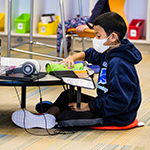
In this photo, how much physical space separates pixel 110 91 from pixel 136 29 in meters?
2.67

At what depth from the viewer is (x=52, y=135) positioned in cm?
166

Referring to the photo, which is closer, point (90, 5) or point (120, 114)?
point (120, 114)

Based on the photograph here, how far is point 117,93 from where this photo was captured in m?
1.63

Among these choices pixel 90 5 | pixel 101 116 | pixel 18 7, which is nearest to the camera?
pixel 101 116

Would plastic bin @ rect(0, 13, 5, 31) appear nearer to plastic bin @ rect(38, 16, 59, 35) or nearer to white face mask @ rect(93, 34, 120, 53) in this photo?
plastic bin @ rect(38, 16, 59, 35)

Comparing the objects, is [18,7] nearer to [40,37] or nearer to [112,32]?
[40,37]

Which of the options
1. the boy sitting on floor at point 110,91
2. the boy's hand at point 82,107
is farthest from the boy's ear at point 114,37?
the boy's hand at point 82,107

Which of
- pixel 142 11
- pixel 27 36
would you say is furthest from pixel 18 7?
pixel 142 11

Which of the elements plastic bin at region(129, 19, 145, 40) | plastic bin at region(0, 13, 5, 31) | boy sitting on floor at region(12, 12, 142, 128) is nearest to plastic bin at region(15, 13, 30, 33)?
plastic bin at region(0, 13, 5, 31)

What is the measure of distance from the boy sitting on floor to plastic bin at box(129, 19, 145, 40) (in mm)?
2479

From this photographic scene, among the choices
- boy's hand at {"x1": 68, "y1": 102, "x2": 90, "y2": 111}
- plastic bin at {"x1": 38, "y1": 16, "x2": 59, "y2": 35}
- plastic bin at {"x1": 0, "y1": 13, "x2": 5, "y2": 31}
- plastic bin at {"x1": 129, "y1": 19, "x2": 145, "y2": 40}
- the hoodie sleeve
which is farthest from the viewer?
plastic bin at {"x1": 0, "y1": 13, "x2": 5, "y2": 31}

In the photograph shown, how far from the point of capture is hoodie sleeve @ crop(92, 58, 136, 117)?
162 cm

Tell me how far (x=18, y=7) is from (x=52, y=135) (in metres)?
3.45

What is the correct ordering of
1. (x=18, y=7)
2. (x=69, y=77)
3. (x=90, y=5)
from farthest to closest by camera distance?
(x=18, y=7)
(x=90, y=5)
(x=69, y=77)
